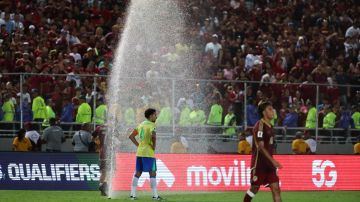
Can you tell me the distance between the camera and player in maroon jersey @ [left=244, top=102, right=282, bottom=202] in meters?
18.1

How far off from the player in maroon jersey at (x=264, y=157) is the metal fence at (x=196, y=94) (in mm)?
12326

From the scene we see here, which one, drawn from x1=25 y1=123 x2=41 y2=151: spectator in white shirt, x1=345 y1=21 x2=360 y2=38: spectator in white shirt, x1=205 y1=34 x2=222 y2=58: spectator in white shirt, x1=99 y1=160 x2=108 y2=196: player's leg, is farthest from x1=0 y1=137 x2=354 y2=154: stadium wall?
x1=345 y1=21 x2=360 y2=38: spectator in white shirt

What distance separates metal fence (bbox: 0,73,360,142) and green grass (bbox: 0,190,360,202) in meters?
5.20

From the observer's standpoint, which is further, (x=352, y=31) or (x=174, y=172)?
(x=352, y=31)

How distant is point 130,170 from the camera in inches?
1043

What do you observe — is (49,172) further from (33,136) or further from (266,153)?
(266,153)

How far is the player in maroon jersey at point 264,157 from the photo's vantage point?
59.3 ft

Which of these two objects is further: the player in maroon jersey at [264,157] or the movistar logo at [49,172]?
the movistar logo at [49,172]

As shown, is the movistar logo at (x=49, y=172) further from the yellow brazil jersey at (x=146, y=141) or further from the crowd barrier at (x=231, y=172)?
the yellow brazil jersey at (x=146, y=141)

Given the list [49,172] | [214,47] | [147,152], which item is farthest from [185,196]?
[214,47]

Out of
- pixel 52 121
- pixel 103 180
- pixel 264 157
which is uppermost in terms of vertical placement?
pixel 264 157

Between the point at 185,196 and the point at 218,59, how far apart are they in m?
12.2

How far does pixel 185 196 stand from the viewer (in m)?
25.0

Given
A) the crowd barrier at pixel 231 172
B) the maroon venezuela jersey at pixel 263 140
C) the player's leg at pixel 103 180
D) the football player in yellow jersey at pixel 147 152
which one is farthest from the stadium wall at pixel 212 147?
the maroon venezuela jersey at pixel 263 140
